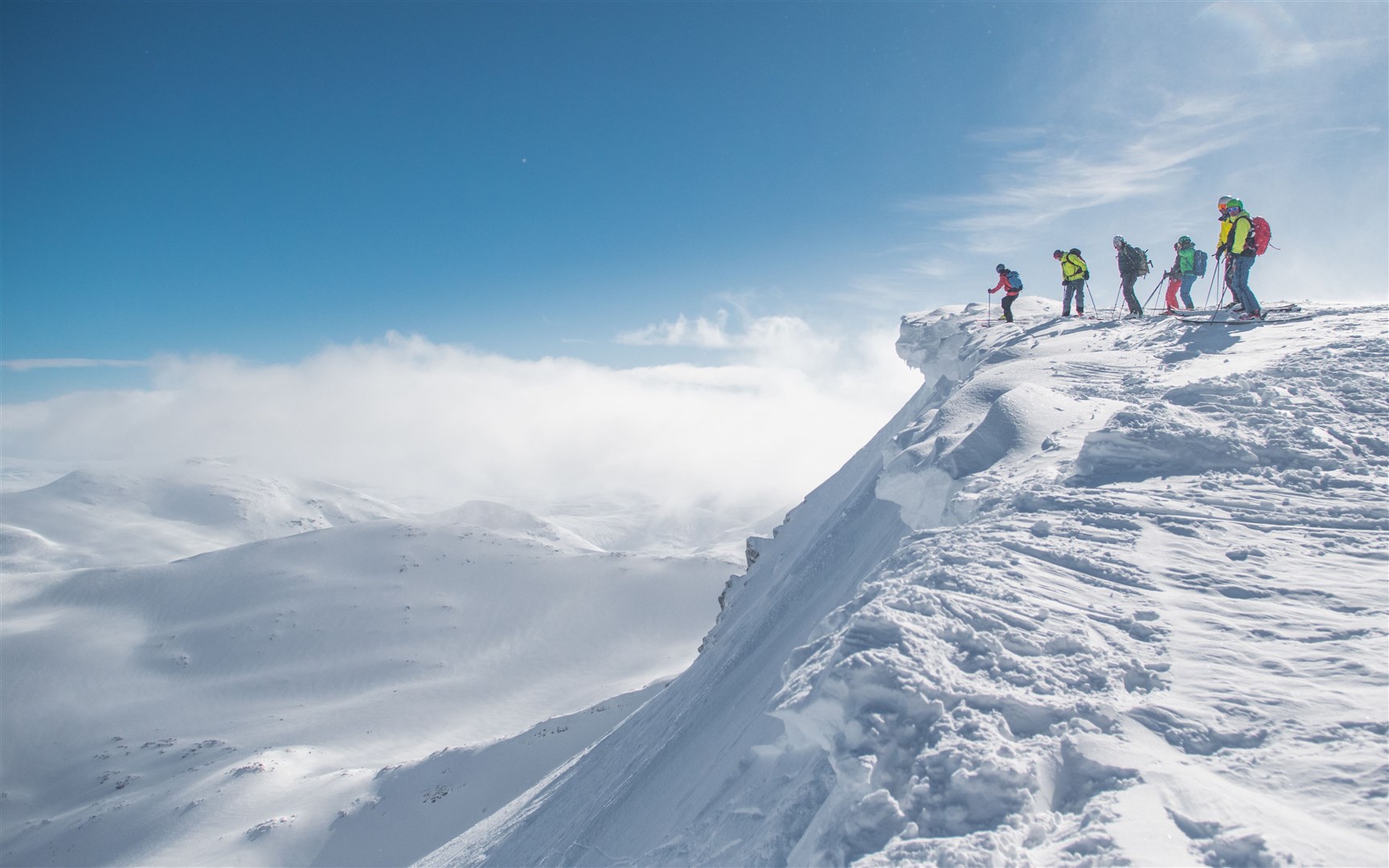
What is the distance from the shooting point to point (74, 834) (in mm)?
29125

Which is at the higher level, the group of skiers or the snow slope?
the group of skiers

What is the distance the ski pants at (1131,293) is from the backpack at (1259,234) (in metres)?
3.33

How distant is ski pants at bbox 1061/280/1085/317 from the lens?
62.1 ft

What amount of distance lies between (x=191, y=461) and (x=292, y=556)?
16295cm

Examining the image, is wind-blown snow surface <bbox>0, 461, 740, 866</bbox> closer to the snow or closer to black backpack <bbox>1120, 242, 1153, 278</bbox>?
the snow

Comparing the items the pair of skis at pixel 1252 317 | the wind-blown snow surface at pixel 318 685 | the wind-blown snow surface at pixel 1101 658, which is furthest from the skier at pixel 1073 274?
the wind-blown snow surface at pixel 318 685

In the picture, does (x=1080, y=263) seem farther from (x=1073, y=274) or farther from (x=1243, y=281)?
(x=1243, y=281)

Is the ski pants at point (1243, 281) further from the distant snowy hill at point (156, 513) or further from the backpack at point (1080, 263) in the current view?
the distant snowy hill at point (156, 513)

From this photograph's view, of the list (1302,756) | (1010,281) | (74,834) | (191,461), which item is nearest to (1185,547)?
(1302,756)

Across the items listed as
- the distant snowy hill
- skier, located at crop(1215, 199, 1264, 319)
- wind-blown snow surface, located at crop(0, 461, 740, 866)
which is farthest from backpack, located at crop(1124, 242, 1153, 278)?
the distant snowy hill

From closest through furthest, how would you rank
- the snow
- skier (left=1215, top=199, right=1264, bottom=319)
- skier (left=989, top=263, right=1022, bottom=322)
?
the snow, skier (left=1215, top=199, right=1264, bottom=319), skier (left=989, top=263, right=1022, bottom=322)

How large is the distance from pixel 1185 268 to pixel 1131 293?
175 cm

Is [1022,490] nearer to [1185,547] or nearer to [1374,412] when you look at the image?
[1185,547]

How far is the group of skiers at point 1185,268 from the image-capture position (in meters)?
12.8
